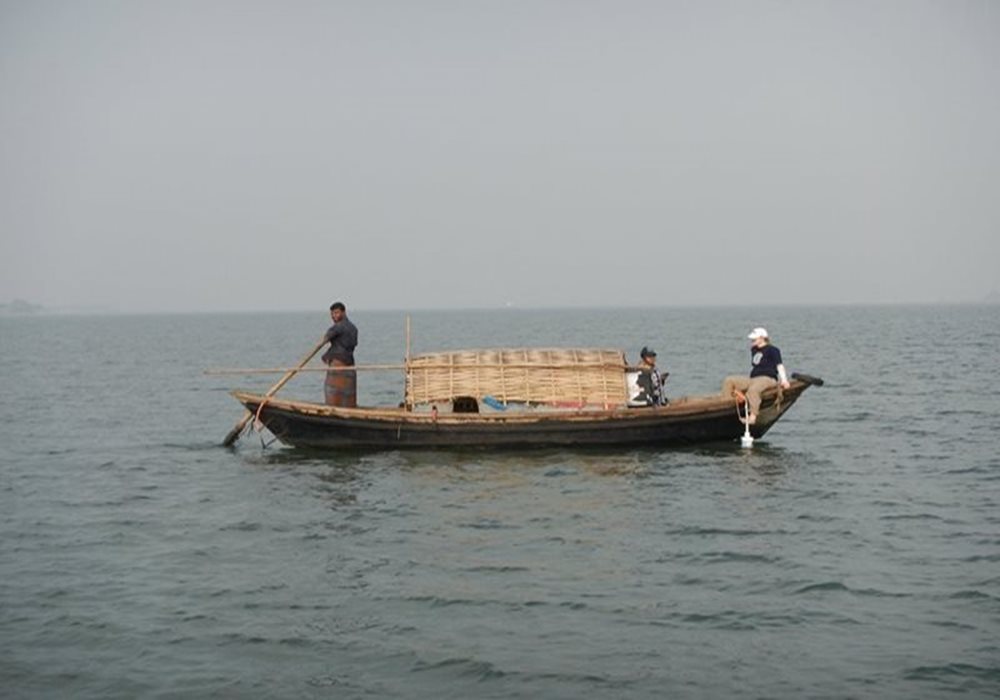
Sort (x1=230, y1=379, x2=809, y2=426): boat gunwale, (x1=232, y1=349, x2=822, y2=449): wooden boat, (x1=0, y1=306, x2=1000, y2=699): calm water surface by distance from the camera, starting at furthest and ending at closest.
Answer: (x1=232, y1=349, x2=822, y2=449): wooden boat
(x1=230, y1=379, x2=809, y2=426): boat gunwale
(x1=0, y1=306, x2=1000, y2=699): calm water surface

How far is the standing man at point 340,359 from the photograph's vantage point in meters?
21.2

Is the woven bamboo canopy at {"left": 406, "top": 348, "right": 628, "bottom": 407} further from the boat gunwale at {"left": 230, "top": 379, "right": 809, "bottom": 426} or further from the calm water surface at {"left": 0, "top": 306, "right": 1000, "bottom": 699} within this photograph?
the calm water surface at {"left": 0, "top": 306, "right": 1000, "bottom": 699}

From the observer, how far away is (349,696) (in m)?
9.49

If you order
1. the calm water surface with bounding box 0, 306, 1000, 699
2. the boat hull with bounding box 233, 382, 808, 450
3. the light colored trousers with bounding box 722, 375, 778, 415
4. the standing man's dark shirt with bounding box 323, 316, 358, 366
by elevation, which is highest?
the standing man's dark shirt with bounding box 323, 316, 358, 366

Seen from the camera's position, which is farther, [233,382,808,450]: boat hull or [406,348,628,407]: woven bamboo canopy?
[406,348,628,407]: woven bamboo canopy

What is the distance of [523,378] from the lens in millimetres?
21688

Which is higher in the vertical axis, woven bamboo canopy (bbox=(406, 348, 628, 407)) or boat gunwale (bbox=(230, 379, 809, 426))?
woven bamboo canopy (bbox=(406, 348, 628, 407))

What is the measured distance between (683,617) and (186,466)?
42.6 feet

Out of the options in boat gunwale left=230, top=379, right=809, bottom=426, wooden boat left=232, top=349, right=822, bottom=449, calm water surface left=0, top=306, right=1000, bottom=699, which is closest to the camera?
calm water surface left=0, top=306, right=1000, bottom=699

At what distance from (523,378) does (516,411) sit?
37.9 inches

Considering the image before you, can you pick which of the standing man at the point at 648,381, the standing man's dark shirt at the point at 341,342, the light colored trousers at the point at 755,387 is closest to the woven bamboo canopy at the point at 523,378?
the standing man at the point at 648,381

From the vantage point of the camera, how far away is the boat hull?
20.7 metres

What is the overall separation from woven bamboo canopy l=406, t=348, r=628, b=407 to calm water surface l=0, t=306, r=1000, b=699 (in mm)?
1246

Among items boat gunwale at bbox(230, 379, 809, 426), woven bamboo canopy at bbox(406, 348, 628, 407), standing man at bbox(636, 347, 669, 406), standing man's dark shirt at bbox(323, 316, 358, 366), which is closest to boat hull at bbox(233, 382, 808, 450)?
boat gunwale at bbox(230, 379, 809, 426)
